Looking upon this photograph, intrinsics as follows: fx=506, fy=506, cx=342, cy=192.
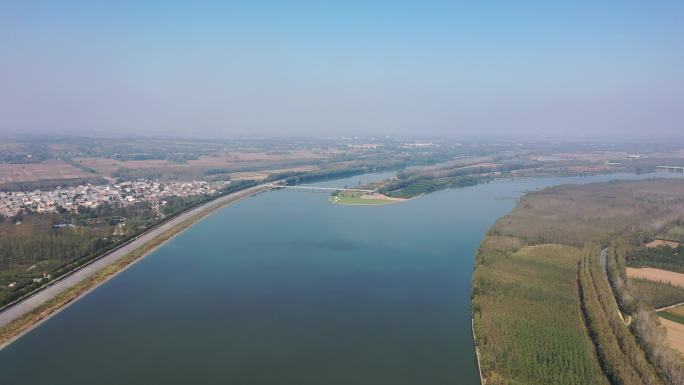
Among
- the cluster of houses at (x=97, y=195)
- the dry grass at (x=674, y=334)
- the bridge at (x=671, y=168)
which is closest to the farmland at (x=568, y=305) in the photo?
the dry grass at (x=674, y=334)

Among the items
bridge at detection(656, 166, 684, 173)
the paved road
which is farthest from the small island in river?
bridge at detection(656, 166, 684, 173)

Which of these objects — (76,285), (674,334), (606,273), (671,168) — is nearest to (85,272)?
(76,285)

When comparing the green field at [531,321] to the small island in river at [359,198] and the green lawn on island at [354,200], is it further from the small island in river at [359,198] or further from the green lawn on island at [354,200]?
the small island in river at [359,198]

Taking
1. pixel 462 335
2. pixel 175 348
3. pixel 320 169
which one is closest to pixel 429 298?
pixel 462 335

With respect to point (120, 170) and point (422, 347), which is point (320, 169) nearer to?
point (120, 170)

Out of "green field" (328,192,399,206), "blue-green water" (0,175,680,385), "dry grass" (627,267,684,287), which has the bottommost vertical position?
"blue-green water" (0,175,680,385)

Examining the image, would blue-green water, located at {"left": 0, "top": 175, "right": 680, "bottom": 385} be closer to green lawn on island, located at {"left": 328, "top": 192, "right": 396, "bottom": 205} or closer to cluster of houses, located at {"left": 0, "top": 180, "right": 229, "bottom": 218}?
green lawn on island, located at {"left": 328, "top": 192, "right": 396, "bottom": 205}

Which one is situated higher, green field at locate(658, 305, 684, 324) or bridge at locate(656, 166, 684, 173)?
bridge at locate(656, 166, 684, 173)
